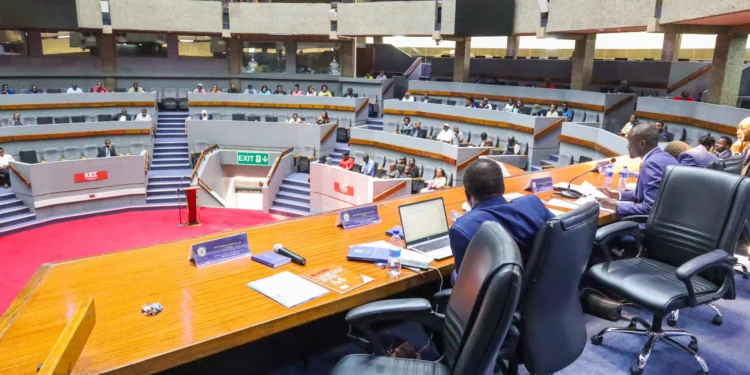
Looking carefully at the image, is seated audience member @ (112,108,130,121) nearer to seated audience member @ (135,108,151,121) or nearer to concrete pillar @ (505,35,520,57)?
seated audience member @ (135,108,151,121)

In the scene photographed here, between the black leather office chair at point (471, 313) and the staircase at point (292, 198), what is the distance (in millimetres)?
8860

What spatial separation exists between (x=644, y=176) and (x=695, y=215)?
0.50 metres

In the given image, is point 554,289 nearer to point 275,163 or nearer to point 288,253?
point 288,253

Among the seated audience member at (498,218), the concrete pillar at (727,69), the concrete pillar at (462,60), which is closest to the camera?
the seated audience member at (498,218)

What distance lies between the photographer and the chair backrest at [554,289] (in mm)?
1660

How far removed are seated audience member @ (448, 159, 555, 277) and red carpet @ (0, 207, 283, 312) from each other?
236 inches

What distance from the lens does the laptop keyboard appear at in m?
2.54

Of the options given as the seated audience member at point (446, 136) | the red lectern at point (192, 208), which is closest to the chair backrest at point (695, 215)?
the seated audience member at point (446, 136)

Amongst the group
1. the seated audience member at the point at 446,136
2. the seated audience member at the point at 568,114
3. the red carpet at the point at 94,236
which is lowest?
the red carpet at the point at 94,236

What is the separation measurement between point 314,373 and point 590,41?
1133 centimetres

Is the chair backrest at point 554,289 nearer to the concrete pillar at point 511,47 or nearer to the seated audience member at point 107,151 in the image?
the seated audience member at point 107,151

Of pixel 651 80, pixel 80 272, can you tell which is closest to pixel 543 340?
pixel 80 272

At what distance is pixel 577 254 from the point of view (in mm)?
1773

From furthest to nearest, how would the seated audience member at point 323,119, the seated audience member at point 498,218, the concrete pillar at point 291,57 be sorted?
1. the concrete pillar at point 291,57
2. the seated audience member at point 323,119
3. the seated audience member at point 498,218
